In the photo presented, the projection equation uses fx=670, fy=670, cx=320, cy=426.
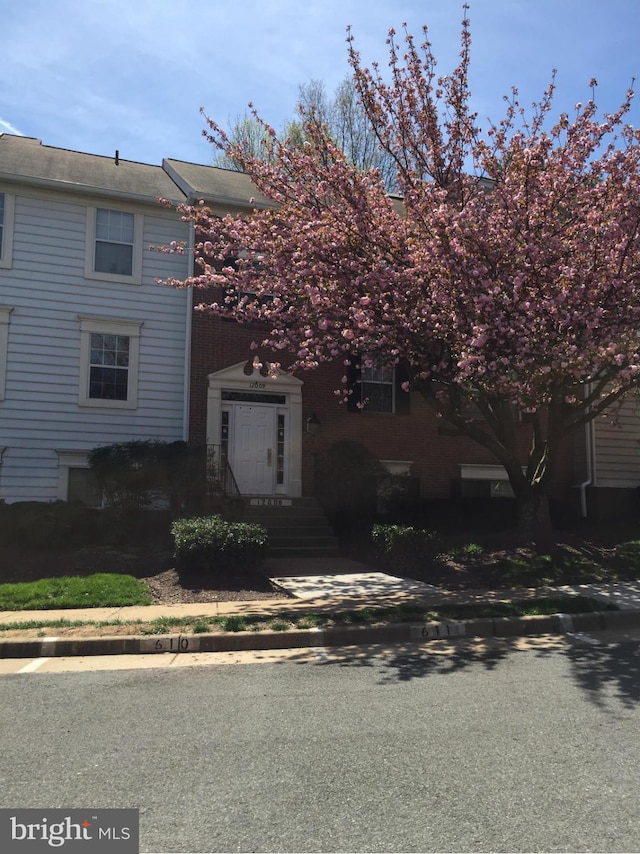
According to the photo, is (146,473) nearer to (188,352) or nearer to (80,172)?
(188,352)

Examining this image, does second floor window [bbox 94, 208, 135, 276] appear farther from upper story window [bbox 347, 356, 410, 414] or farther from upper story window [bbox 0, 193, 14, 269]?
upper story window [bbox 347, 356, 410, 414]

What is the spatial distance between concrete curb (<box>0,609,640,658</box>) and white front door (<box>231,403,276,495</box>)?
7.86 m

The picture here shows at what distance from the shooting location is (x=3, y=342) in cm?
1388

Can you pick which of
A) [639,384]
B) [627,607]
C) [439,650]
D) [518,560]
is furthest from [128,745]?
[639,384]

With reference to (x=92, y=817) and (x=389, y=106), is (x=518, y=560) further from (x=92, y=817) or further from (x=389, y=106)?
(x=92, y=817)

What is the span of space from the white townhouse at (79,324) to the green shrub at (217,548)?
507cm

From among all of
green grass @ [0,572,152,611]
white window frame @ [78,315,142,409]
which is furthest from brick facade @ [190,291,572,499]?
green grass @ [0,572,152,611]

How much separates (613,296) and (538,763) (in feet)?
24.4

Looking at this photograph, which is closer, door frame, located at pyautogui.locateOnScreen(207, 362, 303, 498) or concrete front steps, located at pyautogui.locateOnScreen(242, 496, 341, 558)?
concrete front steps, located at pyautogui.locateOnScreen(242, 496, 341, 558)

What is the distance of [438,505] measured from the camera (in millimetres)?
14414

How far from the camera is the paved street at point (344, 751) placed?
306 centimetres

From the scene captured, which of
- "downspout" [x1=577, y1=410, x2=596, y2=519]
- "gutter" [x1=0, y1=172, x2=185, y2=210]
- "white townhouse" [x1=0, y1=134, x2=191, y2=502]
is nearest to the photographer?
"white townhouse" [x1=0, y1=134, x2=191, y2=502]

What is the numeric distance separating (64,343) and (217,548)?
7.00 metres

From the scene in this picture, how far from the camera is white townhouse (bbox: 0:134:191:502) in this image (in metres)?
13.9
